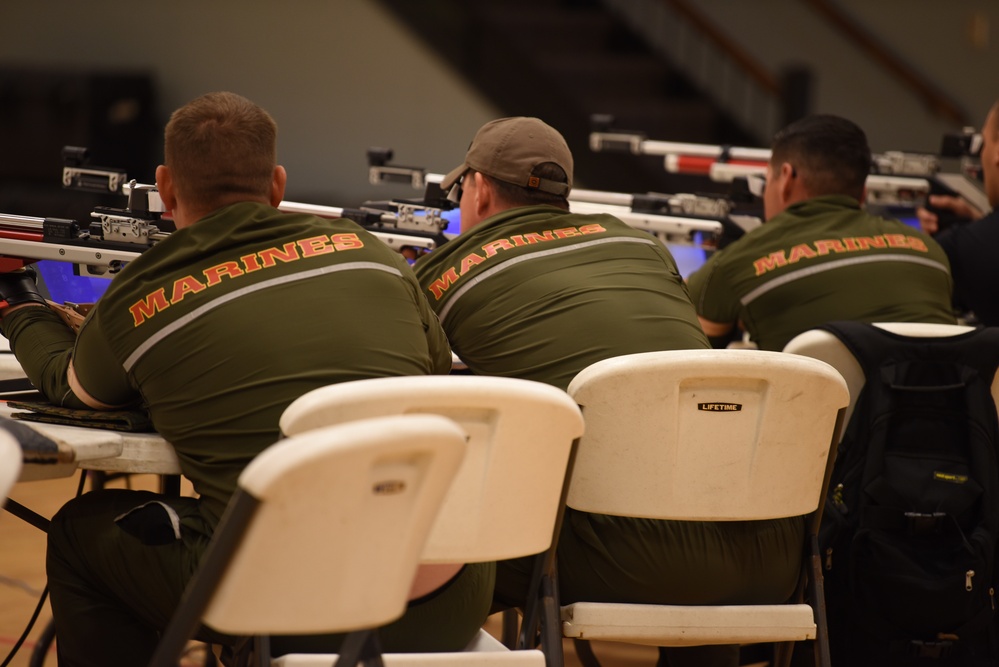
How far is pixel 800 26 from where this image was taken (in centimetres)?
795

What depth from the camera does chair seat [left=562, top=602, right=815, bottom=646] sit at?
1.93m

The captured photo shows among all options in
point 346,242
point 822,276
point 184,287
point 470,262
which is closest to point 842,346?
point 822,276

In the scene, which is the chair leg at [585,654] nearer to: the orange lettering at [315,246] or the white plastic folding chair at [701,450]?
the white plastic folding chair at [701,450]

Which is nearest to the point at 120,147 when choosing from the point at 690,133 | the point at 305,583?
the point at 690,133

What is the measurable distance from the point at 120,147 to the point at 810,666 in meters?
5.97

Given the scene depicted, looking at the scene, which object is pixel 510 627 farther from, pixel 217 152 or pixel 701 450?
pixel 217 152

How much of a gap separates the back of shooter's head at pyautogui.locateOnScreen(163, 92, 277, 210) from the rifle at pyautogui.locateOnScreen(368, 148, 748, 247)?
4.24ft

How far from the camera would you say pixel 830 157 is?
311cm

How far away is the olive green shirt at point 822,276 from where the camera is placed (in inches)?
111

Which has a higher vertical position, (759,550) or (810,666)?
(759,550)

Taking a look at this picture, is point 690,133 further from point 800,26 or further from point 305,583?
point 305,583

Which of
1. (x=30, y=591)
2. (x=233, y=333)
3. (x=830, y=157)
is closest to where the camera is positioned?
(x=233, y=333)

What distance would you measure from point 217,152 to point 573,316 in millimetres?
698

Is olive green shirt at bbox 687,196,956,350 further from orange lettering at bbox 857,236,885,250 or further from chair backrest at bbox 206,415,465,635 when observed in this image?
chair backrest at bbox 206,415,465,635
